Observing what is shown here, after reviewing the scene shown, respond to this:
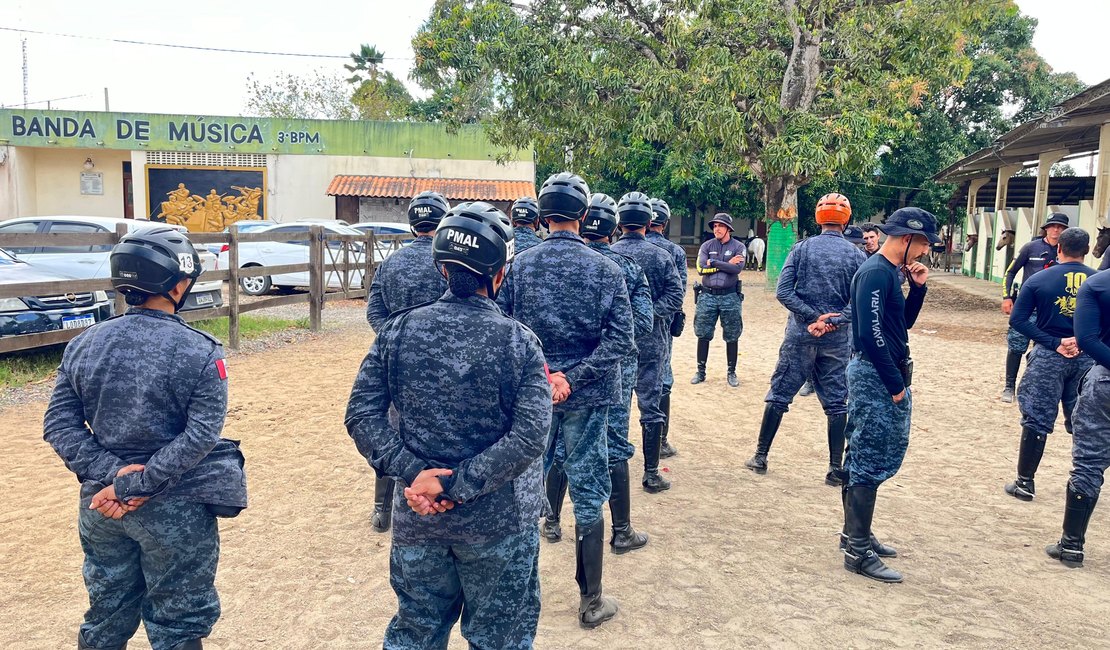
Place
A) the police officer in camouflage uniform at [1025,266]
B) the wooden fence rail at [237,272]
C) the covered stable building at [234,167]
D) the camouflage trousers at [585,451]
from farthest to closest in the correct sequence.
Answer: the covered stable building at [234,167], the police officer in camouflage uniform at [1025,266], the wooden fence rail at [237,272], the camouflage trousers at [585,451]

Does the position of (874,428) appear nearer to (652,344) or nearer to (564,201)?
(652,344)

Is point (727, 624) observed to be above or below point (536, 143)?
below

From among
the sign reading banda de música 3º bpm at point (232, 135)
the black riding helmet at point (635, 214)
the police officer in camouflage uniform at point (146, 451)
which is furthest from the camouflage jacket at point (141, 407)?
the sign reading banda de música 3º bpm at point (232, 135)

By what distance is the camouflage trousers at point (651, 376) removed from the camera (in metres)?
5.83

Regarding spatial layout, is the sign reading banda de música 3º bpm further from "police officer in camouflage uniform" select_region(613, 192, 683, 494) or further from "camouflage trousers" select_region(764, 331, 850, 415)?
"camouflage trousers" select_region(764, 331, 850, 415)

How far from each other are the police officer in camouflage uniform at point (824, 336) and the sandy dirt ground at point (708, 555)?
0.59 metres

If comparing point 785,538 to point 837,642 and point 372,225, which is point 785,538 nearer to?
point 837,642

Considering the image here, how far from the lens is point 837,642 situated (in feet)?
12.3

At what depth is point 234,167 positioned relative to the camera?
2638 centimetres

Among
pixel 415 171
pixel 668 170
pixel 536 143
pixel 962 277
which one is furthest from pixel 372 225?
pixel 962 277

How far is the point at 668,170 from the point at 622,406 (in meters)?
25.6

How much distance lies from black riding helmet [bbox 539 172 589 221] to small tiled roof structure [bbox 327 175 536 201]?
70.4 feet

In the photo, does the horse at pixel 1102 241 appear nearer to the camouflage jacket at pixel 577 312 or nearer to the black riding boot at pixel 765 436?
the black riding boot at pixel 765 436

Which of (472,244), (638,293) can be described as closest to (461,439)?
(472,244)
